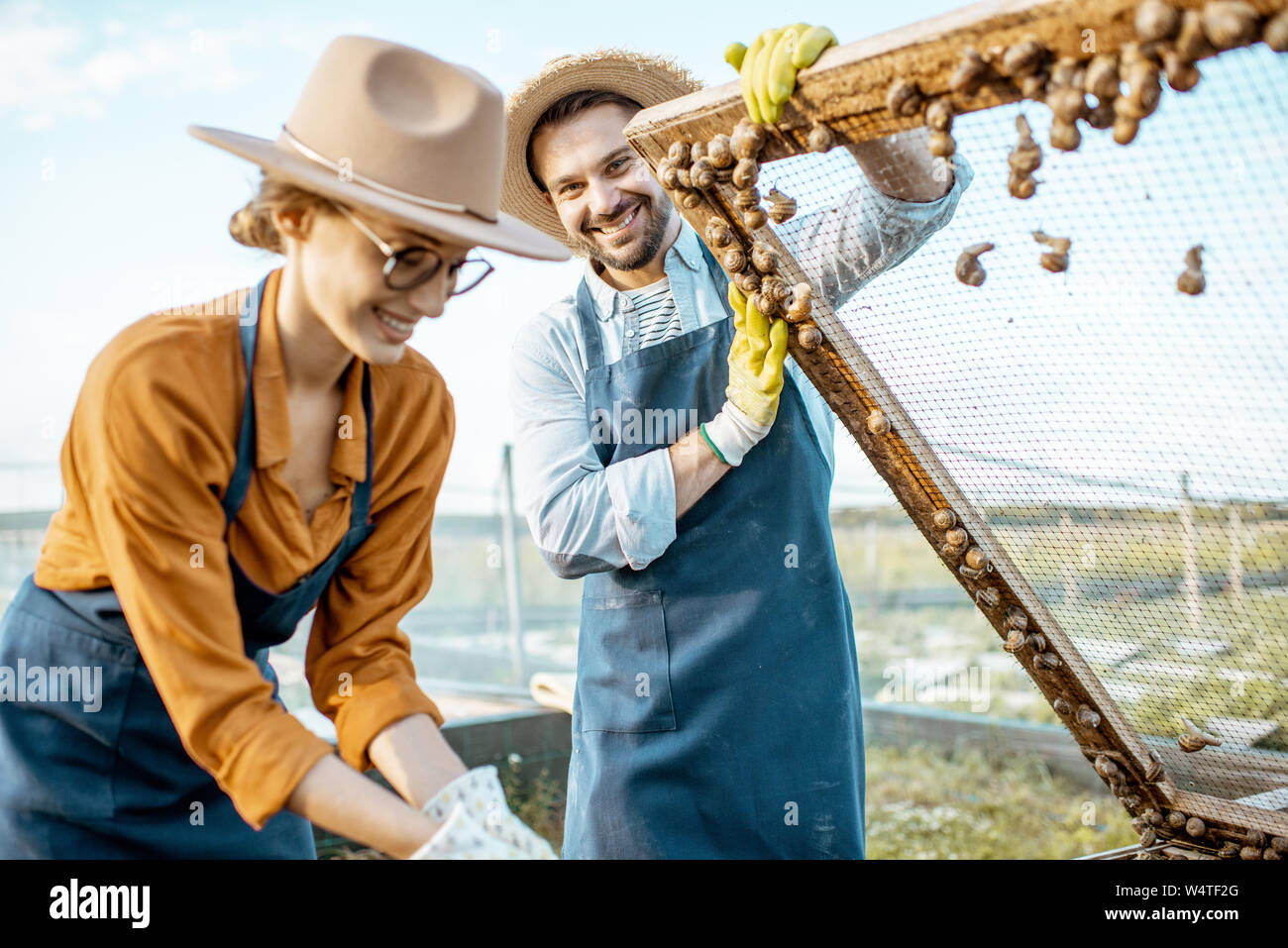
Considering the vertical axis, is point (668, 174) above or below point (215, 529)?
above

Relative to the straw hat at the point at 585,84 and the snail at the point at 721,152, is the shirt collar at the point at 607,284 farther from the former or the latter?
the snail at the point at 721,152

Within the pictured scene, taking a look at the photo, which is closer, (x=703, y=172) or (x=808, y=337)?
(x=703, y=172)

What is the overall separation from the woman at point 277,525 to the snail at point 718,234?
1.24ft

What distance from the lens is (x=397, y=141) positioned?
132cm

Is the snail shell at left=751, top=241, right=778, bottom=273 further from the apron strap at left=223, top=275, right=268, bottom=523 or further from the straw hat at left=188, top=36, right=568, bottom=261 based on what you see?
the apron strap at left=223, top=275, right=268, bottom=523

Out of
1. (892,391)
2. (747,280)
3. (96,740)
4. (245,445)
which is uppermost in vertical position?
(747,280)

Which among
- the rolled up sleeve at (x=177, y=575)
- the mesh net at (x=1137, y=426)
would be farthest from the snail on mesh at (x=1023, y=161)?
the rolled up sleeve at (x=177, y=575)

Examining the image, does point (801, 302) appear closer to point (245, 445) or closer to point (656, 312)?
point (656, 312)

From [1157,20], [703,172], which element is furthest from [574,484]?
[1157,20]

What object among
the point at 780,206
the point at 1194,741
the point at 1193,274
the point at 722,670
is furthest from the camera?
the point at 722,670

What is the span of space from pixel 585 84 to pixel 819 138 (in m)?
1.00

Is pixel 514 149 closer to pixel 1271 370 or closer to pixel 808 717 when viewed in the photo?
pixel 808 717
